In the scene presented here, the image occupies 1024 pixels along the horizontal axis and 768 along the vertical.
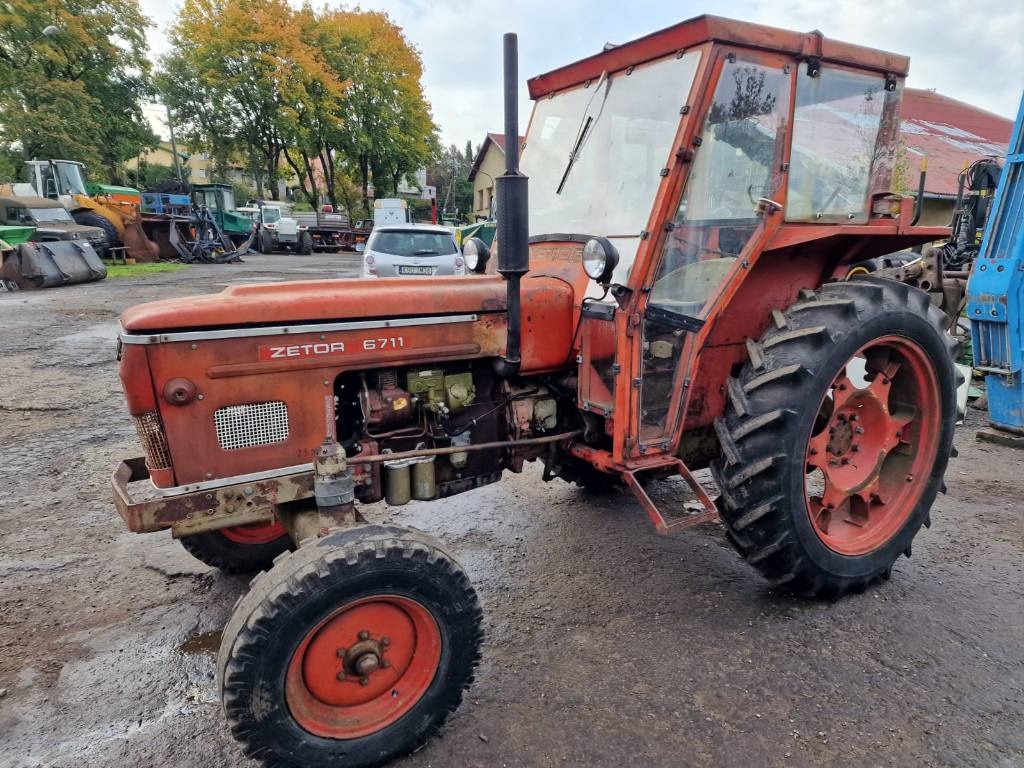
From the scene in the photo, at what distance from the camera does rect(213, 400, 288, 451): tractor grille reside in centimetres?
233

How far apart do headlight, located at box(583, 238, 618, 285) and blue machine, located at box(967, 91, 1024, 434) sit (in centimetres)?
409

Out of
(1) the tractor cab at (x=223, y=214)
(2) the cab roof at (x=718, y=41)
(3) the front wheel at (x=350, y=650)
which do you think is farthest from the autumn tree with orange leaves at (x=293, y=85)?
(3) the front wheel at (x=350, y=650)

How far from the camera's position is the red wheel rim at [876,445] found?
309 cm

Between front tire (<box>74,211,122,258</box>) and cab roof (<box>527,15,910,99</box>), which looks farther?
front tire (<box>74,211,122,258</box>)

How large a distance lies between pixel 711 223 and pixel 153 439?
2287mm

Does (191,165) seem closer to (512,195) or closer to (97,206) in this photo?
(97,206)

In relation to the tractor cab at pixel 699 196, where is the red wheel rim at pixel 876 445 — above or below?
below

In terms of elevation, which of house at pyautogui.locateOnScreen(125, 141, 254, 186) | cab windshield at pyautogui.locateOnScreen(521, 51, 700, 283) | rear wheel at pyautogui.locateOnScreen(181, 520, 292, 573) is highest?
house at pyautogui.locateOnScreen(125, 141, 254, 186)

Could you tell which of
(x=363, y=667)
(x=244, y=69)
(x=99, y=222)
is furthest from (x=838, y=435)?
(x=244, y=69)

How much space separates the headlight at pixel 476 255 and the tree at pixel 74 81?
3082 cm

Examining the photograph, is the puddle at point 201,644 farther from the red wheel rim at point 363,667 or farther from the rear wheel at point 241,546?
the red wheel rim at point 363,667

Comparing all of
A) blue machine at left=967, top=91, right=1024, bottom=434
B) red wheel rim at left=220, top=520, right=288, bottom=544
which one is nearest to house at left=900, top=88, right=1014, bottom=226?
blue machine at left=967, top=91, right=1024, bottom=434

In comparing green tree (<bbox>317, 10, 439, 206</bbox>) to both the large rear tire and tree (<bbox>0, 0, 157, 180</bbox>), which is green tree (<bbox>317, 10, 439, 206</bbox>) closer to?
tree (<bbox>0, 0, 157, 180</bbox>)

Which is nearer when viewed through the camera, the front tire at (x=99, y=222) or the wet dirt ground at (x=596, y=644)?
the wet dirt ground at (x=596, y=644)
